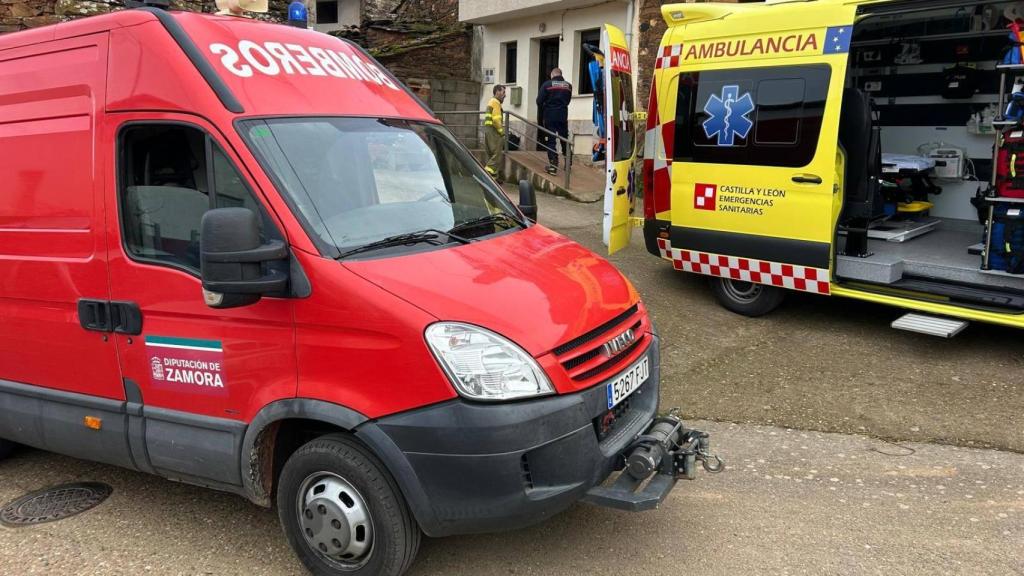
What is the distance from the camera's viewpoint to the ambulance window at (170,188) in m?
3.12

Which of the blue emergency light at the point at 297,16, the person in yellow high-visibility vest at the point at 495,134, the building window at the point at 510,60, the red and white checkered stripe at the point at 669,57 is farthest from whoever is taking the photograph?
the building window at the point at 510,60

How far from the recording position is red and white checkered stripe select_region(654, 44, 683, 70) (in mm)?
6816

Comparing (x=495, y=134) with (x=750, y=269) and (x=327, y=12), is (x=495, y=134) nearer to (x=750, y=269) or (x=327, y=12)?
(x=750, y=269)

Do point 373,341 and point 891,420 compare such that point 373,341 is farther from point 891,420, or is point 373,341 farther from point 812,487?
point 891,420

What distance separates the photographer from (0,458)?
14.3ft

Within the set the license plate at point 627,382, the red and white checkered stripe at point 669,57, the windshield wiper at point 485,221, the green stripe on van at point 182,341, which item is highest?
the red and white checkered stripe at point 669,57

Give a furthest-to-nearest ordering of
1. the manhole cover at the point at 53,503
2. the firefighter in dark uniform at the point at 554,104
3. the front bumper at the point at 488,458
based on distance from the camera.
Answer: the firefighter in dark uniform at the point at 554,104
the manhole cover at the point at 53,503
the front bumper at the point at 488,458

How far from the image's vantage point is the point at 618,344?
10.5ft

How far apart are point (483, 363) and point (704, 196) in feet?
14.8

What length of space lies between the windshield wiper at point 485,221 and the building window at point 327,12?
20.8 metres

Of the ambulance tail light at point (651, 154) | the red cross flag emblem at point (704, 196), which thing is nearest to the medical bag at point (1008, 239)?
the red cross flag emblem at point (704, 196)

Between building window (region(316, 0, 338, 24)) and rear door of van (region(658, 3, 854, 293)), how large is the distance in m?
18.1

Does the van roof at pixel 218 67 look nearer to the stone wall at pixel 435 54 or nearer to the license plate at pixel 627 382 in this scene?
the license plate at pixel 627 382

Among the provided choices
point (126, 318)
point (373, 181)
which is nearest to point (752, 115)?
point (373, 181)
